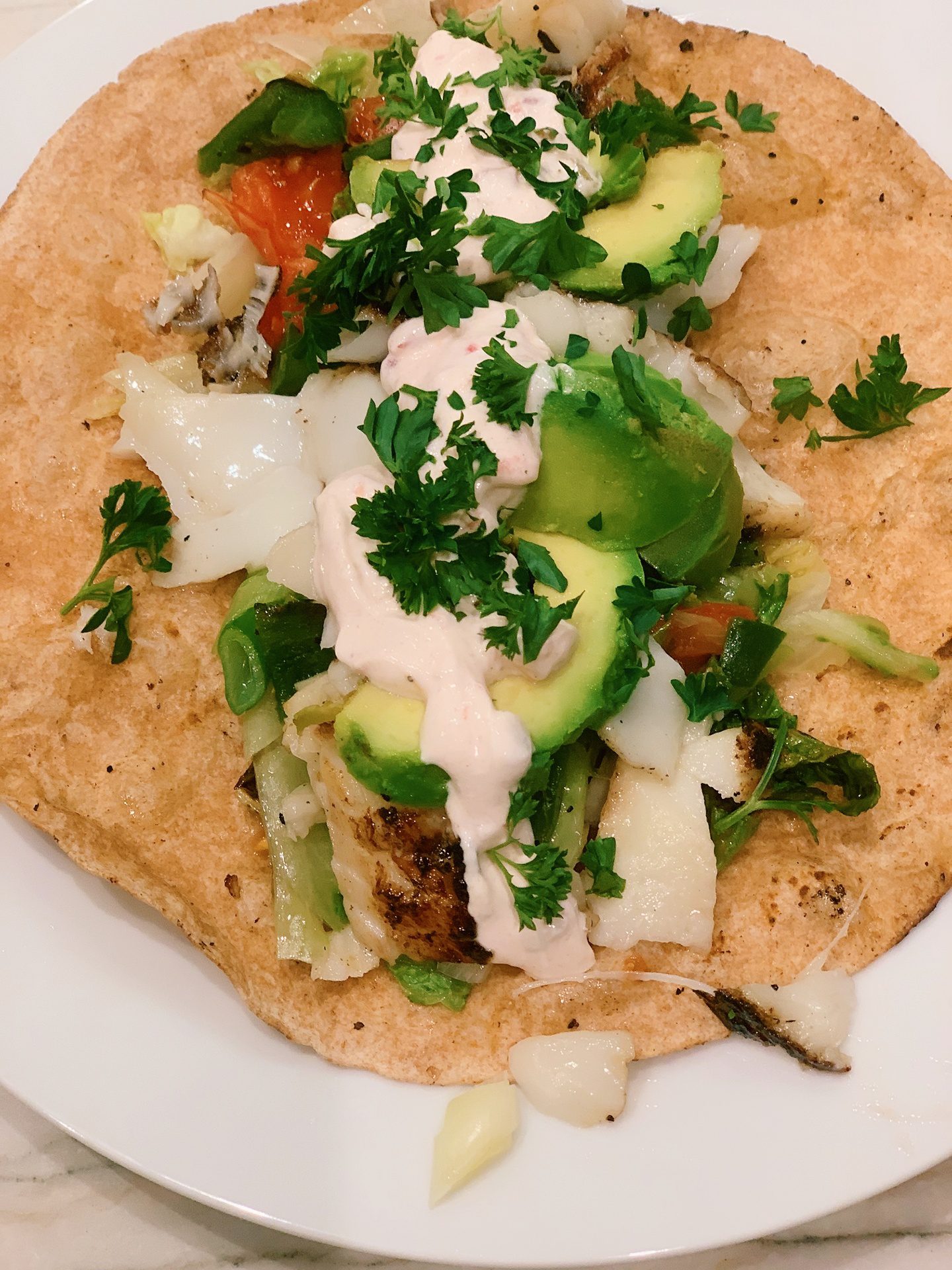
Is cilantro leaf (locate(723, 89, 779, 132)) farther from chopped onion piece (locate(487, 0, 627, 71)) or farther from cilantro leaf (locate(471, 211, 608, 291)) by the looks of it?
cilantro leaf (locate(471, 211, 608, 291))

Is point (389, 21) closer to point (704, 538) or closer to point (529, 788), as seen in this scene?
point (704, 538)

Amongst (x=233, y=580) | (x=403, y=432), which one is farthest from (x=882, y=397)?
(x=233, y=580)

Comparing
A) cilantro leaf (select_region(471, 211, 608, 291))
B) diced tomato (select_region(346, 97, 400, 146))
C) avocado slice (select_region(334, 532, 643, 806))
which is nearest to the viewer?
avocado slice (select_region(334, 532, 643, 806))

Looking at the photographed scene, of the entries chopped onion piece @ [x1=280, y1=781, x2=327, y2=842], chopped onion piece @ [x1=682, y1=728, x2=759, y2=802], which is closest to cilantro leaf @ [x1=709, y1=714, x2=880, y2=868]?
chopped onion piece @ [x1=682, y1=728, x2=759, y2=802]

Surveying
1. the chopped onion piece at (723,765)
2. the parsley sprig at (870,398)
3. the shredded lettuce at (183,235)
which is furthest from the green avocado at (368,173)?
the chopped onion piece at (723,765)

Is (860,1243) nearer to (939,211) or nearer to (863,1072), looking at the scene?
(863,1072)
